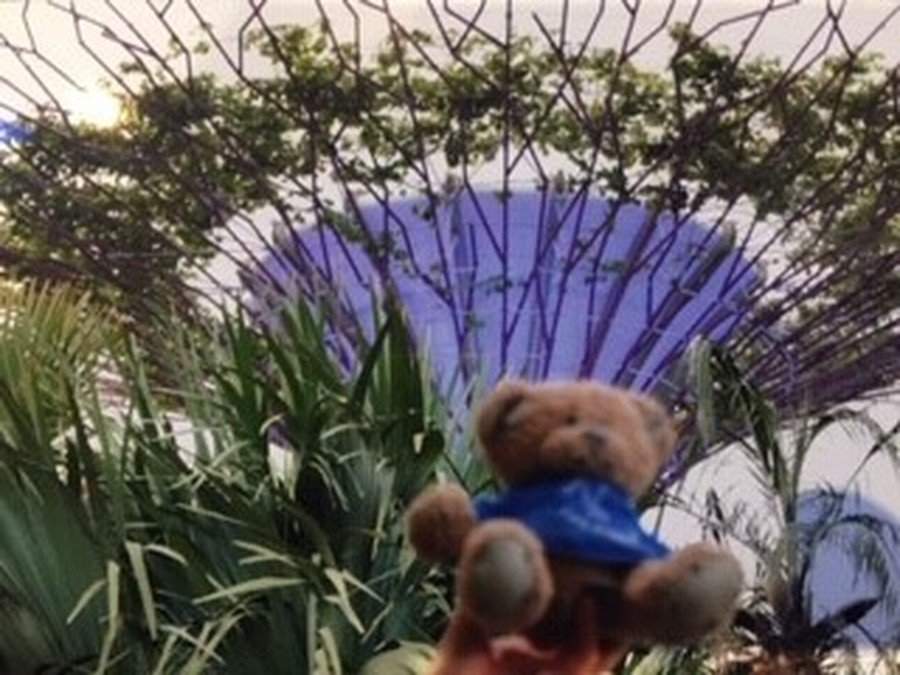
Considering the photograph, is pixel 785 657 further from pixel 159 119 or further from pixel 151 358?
pixel 159 119

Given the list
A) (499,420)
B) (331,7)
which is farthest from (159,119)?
(499,420)

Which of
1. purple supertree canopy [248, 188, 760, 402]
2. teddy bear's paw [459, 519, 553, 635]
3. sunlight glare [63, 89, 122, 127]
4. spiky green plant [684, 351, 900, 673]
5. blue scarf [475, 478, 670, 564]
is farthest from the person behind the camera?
sunlight glare [63, 89, 122, 127]

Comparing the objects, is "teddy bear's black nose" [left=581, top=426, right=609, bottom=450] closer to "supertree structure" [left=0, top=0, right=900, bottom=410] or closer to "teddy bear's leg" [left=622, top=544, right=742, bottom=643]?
"teddy bear's leg" [left=622, top=544, right=742, bottom=643]

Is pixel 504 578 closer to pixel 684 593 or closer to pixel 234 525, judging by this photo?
pixel 684 593

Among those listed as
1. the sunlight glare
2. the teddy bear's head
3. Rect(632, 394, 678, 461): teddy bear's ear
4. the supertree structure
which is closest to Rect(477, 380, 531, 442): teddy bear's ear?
the teddy bear's head

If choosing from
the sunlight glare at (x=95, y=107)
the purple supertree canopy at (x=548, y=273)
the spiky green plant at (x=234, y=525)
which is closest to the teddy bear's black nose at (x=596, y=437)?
the spiky green plant at (x=234, y=525)

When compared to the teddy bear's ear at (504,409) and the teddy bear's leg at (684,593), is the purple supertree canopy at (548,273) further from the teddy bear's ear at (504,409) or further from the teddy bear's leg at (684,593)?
the teddy bear's leg at (684,593)
